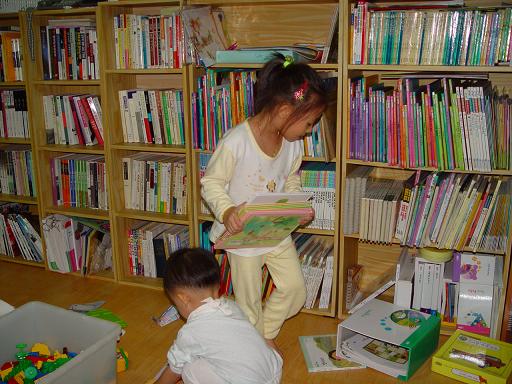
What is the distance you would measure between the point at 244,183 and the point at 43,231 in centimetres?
157

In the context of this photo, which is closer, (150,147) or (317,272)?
(317,272)

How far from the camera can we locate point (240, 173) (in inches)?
79.3

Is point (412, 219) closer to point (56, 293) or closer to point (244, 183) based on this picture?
point (244, 183)

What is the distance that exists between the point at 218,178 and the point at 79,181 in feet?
4.38

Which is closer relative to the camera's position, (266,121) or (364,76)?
(266,121)

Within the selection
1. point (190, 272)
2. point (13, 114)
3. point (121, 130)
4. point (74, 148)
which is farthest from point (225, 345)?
point (13, 114)

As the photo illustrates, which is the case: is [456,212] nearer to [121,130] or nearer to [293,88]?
[293,88]

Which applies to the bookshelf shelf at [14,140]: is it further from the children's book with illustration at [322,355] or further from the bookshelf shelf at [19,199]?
the children's book with illustration at [322,355]

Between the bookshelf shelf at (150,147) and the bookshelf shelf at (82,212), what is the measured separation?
39cm

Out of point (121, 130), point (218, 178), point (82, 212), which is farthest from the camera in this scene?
point (82, 212)

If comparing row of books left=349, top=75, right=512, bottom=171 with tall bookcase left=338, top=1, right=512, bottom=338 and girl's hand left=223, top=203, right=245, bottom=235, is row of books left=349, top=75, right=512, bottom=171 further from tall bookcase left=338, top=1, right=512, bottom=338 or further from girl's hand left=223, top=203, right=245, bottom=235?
girl's hand left=223, top=203, right=245, bottom=235

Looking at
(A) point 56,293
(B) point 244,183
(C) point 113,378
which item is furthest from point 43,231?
(B) point 244,183

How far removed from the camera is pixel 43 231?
306cm

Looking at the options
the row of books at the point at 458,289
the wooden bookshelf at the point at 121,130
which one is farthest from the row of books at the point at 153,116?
the row of books at the point at 458,289
